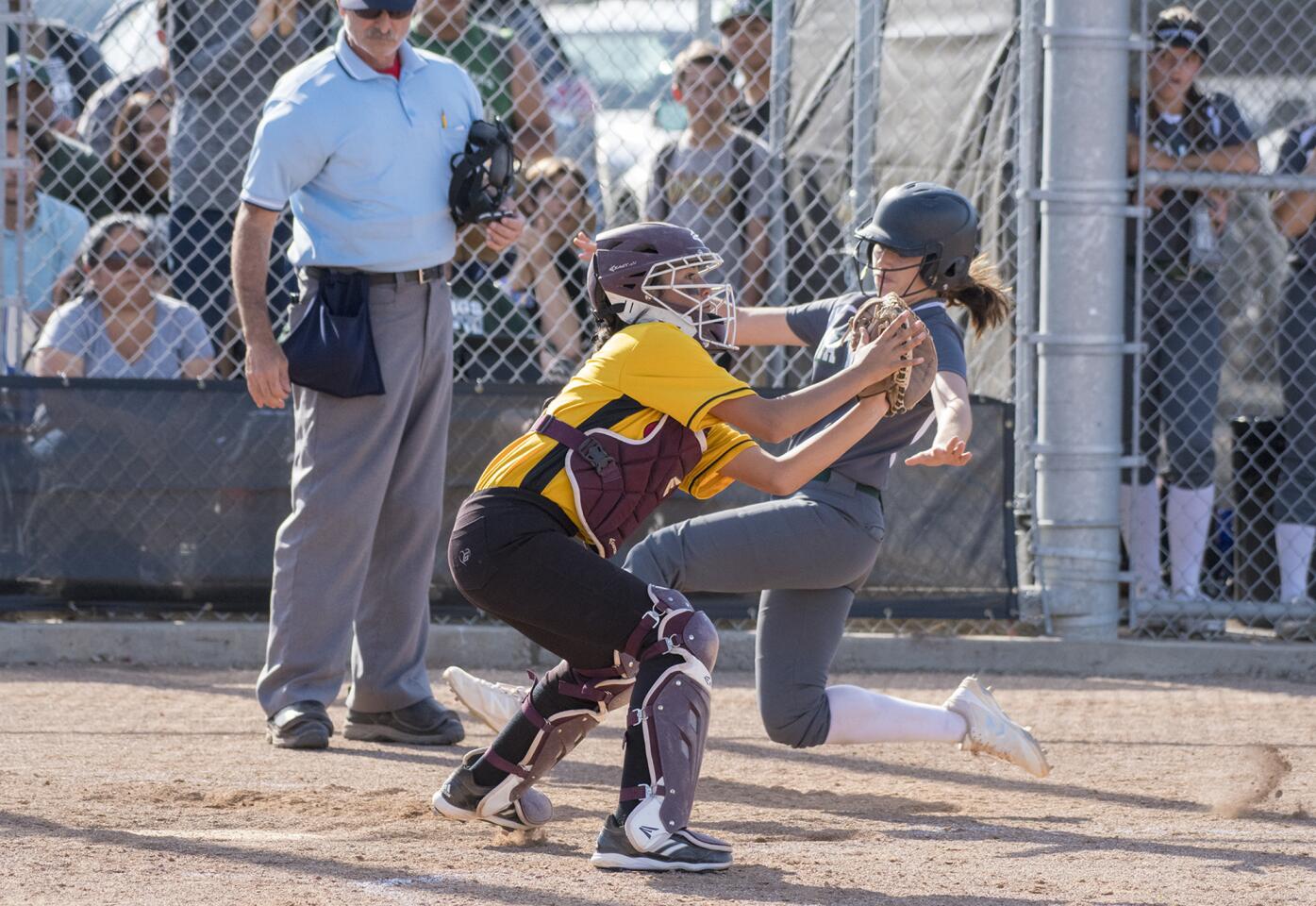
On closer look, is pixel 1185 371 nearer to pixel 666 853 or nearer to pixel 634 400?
pixel 634 400

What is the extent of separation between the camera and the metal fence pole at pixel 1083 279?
6133 mm

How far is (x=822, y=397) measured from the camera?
341 centimetres

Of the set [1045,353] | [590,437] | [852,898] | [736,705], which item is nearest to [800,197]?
[1045,353]

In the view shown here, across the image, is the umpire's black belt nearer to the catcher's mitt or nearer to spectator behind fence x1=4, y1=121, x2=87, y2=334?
the catcher's mitt

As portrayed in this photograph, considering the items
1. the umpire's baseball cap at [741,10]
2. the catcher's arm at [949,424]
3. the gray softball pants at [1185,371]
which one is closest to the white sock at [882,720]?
the catcher's arm at [949,424]

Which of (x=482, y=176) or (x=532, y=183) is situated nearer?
(x=482, y=176)

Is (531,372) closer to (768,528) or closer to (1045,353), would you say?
(1045,353)

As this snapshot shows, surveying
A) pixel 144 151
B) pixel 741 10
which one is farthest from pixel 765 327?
pixel 144 151

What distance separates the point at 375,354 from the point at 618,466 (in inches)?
59.3

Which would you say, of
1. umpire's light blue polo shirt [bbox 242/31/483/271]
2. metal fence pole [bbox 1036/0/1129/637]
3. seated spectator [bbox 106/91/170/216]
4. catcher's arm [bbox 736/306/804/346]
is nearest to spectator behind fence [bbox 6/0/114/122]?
seated spectator [bbox 106/91/170/216]

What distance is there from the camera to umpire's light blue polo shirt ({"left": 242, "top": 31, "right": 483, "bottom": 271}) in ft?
15.4

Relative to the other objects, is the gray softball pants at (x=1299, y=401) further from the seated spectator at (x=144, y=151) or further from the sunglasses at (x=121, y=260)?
the seated spectator at (x=144, y=151)

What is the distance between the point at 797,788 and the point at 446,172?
202cm

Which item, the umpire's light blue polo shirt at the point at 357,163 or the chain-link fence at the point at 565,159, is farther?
the chain-link fence at the point at 565,159
